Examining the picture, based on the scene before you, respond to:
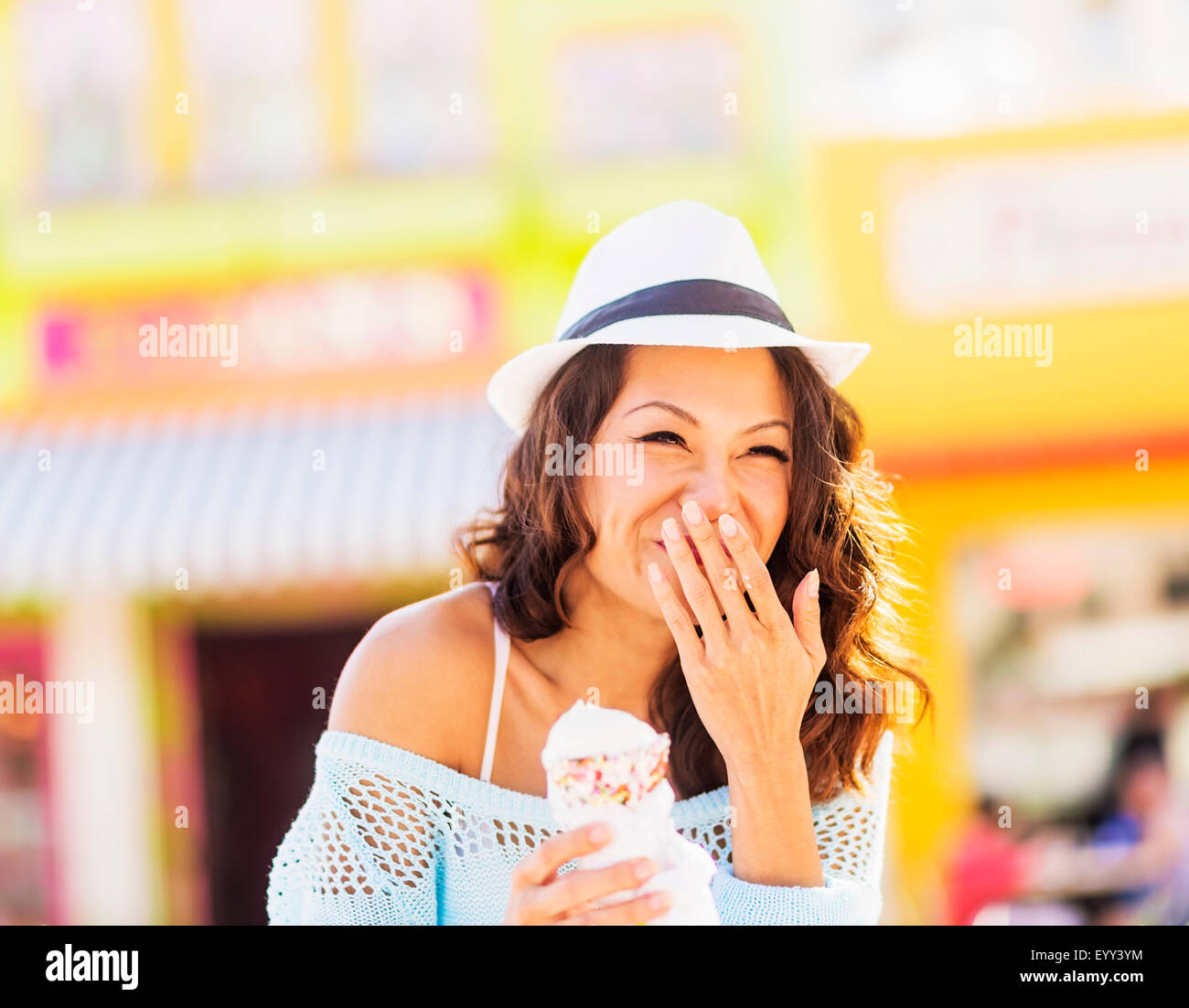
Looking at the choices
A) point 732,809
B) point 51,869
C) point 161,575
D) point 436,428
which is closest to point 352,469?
point 436,428

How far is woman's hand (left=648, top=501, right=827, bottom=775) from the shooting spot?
73.2 inches

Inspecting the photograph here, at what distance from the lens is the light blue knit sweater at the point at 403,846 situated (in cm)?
194

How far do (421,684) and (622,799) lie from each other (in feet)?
1.67

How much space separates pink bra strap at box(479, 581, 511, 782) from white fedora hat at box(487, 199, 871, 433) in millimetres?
488

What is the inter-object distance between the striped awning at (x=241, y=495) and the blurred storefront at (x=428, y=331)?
0.8 inches

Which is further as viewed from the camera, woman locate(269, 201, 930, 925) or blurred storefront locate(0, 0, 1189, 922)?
blurred storefront locate(0, 0, 1189, 922)

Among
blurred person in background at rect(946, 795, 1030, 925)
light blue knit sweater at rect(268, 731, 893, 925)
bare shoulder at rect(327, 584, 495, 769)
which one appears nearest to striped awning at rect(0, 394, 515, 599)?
blurred person in background at rect(946, 795, 1030, 925)

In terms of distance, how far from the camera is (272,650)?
21.9 ft

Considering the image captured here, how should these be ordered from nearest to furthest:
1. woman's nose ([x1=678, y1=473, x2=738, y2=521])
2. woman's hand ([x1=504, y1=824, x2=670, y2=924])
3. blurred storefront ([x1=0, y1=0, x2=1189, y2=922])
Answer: woman's hand ([x1=504, y1=824, x2=670, y2=924])
woman's nose ([x1=678, y1=473, x2=738, y2=521])
blurred storefront ([x1=0, y1=0, x2=1189, y2=922])

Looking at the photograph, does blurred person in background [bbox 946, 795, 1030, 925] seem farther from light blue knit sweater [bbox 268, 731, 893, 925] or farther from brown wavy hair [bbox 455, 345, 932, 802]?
light blue knit sweater [bbox 268, 731, 893, 925]

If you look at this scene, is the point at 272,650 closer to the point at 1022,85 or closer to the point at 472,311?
the point at 472,311

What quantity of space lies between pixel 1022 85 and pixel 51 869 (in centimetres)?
624

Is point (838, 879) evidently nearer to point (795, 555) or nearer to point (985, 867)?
point (795, 555)

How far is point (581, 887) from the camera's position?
1.59 m
